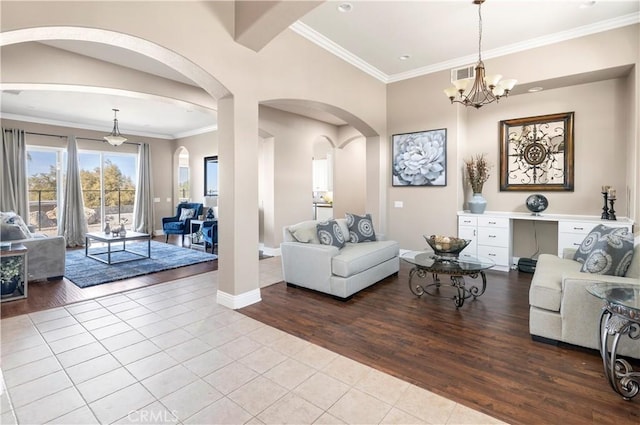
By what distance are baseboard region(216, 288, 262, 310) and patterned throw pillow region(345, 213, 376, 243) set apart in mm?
1705

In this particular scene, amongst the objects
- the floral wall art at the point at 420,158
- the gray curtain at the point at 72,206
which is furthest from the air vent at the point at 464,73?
the gray curtain at the point at 72,206

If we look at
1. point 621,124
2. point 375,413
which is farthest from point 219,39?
point 621,124

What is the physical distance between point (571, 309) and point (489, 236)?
2.65 metres

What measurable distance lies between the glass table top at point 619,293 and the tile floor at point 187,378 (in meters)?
1.09

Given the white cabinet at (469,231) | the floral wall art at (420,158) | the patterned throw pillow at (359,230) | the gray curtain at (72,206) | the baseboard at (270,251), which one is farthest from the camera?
the gray curtain at (72,206)

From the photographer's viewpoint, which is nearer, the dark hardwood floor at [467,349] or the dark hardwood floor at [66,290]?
the dark hardwood floor at [467,349]

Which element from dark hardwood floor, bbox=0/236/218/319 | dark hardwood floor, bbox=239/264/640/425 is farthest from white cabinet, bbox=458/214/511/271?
dark hardwood floor, bbox=0/236/218/319

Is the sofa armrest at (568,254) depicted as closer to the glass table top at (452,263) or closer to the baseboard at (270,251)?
the glass table top at (452,263)

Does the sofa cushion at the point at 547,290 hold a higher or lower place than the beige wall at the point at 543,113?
lower

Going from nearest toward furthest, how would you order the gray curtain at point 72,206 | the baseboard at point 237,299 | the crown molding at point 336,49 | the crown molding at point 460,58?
the baseboard at point 237,299 → the crown molding at point 460,58 → the crown molding at point 336,49 → the gray curtain at point 72,206

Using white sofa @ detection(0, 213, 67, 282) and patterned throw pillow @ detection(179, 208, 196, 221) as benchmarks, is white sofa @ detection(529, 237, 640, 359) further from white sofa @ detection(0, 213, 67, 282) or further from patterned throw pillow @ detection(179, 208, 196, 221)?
patterned throw pillow @ detection(179, 208, 196, 221)

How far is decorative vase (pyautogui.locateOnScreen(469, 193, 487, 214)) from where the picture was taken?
5305 mm

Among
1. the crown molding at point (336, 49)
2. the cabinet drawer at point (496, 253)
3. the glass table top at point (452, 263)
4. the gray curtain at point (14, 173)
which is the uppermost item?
the crown molding at point (336, 49)

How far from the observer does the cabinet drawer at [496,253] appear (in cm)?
499
